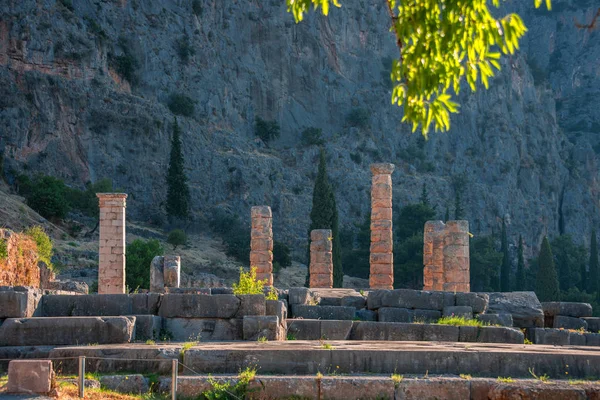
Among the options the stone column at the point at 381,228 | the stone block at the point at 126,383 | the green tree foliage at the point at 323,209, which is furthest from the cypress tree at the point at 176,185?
the stone block at the point at 126,383

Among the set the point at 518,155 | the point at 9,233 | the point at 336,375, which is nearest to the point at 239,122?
the point at 518,155

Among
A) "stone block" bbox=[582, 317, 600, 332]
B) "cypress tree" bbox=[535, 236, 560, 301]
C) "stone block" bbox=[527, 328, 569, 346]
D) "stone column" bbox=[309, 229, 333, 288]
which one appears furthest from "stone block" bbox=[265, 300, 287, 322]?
"cypress tree" bbox=[535, 236, 560, 301]

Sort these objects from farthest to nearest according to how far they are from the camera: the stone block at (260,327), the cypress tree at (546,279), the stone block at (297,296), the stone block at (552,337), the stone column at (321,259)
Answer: the cypress tree at (546,279) → the stone column at (321,259) → the stone block at (297,296) → the stone block at (552,337) → the stone block at (260,327)

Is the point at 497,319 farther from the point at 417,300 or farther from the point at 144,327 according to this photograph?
the point at 144,327

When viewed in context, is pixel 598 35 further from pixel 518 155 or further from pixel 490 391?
pixel 490 391

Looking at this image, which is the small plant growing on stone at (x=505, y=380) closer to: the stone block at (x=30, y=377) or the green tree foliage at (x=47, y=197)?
the stone block at (x=30, y=377)

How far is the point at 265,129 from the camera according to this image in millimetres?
73562

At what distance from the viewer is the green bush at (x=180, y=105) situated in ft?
223

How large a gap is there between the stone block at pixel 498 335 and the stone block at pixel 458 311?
9.29 feet

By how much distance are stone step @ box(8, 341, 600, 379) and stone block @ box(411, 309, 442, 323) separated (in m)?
6.85

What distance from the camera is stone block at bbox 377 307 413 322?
69.0ft

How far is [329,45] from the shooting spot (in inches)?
3127

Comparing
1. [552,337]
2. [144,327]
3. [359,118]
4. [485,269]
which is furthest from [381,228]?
[359,118]

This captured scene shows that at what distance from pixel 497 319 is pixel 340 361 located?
27.4 feet
